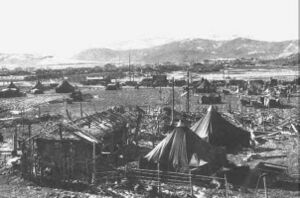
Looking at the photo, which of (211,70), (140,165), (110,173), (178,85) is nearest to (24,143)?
(110,173)

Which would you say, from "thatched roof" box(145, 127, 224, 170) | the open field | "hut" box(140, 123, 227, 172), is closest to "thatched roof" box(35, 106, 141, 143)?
the open field

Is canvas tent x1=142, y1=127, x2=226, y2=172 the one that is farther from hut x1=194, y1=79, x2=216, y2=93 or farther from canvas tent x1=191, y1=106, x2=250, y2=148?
hut x1=194, y1=79, x2=216, y2=93

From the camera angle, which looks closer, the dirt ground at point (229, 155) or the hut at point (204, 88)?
the dirt ground at point (229, 155)

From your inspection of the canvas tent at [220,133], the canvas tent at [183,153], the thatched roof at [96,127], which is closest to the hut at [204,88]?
the thatched roof at [96,127]

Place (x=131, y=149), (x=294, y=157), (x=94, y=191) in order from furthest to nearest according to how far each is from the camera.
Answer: (x=131, y=149)
(x=294, y=157)
(x=94, y=191)

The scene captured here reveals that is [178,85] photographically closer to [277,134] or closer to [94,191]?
[277,134]

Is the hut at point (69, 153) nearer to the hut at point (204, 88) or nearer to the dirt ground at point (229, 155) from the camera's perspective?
the dirt ground at point (229, 155)
